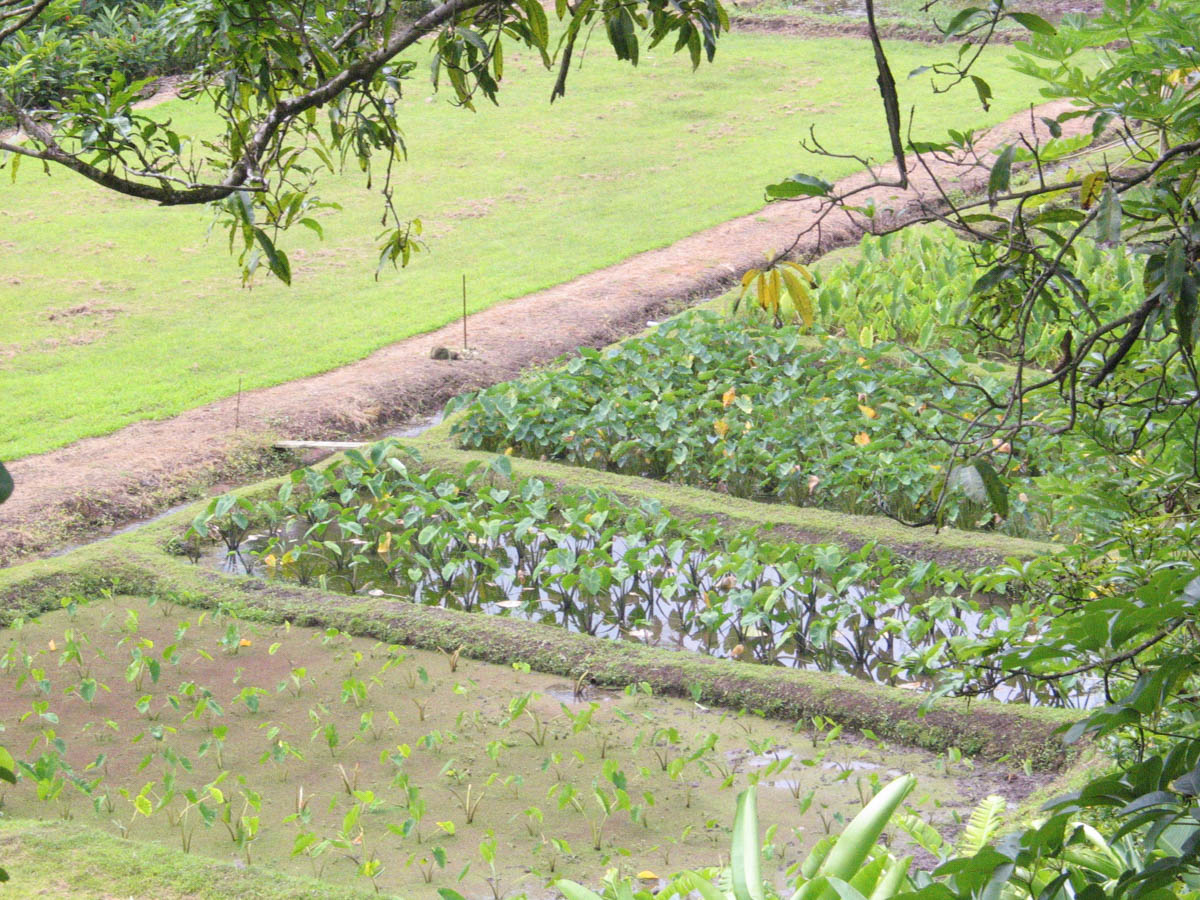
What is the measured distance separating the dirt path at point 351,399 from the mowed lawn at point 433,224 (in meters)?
0.29

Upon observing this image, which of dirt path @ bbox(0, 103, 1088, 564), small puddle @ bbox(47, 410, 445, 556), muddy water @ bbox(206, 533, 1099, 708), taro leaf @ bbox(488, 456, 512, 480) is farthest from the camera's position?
dirt path @ bbox(0, 103, 1088, 564)

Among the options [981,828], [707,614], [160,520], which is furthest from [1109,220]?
[160,520]

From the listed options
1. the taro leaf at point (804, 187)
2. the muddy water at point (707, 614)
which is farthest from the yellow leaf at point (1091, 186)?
the muddy water at point (707, 614)

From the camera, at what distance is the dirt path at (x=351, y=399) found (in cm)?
587

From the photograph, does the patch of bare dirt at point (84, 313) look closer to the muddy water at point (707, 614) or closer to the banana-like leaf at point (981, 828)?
the muddy water at point (707, 614)

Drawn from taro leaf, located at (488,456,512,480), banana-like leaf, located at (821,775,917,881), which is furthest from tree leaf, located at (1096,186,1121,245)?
taro leaf, located at (488,456,512,480)

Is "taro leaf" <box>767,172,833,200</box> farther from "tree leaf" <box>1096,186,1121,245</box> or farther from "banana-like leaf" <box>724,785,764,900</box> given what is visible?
"banana-like leaf" <box>724,785,764,900</box>

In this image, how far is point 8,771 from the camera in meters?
1.08

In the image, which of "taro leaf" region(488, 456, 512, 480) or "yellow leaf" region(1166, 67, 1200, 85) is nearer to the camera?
"yellow leaf" region(1166, 67, 1200, 85)

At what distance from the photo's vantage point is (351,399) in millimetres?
7215

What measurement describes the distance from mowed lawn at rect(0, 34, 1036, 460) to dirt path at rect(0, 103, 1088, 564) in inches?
11.3

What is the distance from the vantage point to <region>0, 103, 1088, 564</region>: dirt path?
587 centimetres

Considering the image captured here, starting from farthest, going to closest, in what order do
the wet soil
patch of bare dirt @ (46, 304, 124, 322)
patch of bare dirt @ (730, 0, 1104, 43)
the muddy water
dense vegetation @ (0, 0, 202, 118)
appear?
1. patch of bare dirt @ (730, 0, 1104, 43)
2. patch of bare dirt @ (46, 304, 124, 322)
3. the muddy water
4. the wet soil
5. dense vegetation @ (0, 0, 202, 118)

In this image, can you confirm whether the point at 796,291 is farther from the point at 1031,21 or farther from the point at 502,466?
the point at 502,466
